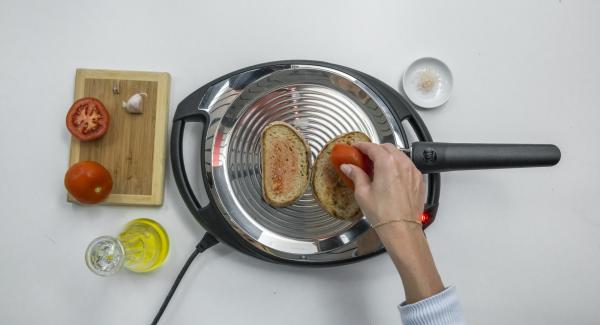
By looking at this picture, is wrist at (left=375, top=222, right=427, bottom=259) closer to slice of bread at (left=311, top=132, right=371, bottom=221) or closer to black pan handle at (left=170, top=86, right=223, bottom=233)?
slice of bread at (left=311, top=132, right=371, bottom=221)

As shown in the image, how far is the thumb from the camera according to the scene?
2.01 ft

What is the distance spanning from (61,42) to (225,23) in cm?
35

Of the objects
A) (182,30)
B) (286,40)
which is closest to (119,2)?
(182,30)

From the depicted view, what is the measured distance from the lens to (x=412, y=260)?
0.58 metres

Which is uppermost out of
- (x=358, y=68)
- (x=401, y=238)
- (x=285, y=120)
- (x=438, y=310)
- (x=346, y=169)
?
(x=358, y=68)

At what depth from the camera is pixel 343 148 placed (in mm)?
641

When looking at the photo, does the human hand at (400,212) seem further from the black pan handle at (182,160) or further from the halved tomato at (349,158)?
the black pan handle at (182,160)

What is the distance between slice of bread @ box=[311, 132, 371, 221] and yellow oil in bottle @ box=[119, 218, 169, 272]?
0.33 m

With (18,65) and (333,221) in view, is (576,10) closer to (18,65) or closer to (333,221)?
(333,221)

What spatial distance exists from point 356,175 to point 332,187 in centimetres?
10

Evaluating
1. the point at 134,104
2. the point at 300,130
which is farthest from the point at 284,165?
the point at 134,104

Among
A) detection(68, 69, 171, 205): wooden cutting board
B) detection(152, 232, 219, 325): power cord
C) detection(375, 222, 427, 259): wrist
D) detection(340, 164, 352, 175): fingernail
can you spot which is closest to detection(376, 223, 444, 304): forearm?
detection(375, 222, 427, 259): wrist

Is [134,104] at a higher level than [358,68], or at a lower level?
lower

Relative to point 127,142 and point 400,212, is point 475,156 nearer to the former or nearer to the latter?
point 400,212
